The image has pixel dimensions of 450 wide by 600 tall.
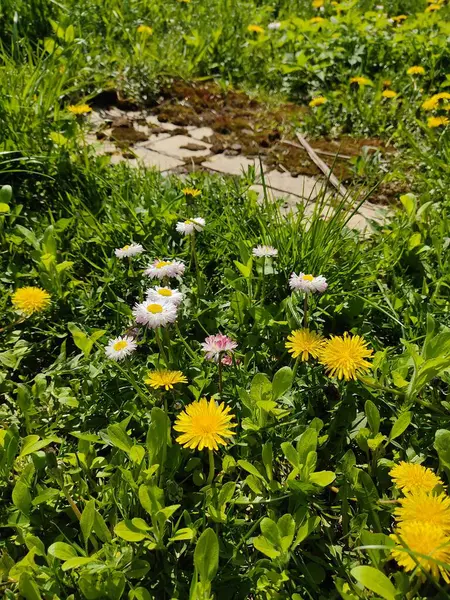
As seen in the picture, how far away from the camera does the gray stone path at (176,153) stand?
9.31ft

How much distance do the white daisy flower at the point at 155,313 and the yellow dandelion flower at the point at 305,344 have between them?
0.34 m

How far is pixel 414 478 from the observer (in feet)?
4.28

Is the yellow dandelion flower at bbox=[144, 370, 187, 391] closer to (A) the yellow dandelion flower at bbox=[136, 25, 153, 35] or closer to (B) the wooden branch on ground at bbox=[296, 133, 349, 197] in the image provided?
(B) the wooden branch on ground at bbox=[296, 133, 349, 197]

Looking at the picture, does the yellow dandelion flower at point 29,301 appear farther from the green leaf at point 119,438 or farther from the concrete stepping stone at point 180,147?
the concrete stepping stone at point 180,147

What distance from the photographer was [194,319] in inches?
75.9

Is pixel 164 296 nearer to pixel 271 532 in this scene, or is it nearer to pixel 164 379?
pixel 164 379

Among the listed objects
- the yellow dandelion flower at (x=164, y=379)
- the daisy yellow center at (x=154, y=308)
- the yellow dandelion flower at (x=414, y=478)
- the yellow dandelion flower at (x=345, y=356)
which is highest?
the daisy yellow center at (x=154, y=308)

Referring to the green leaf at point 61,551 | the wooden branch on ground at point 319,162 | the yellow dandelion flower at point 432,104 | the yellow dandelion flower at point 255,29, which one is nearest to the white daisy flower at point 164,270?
the green leaf at point 61,551

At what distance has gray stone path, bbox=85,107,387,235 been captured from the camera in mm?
2838

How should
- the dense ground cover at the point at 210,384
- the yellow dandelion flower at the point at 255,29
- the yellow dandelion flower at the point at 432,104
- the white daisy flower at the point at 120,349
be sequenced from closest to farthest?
the dense ground cover at the point at 210,384 → the white daisy flower at the point at 120,349 → the yellow dandelion flower at the point at 432,104 → the yellow dandelion flower at the point at 255,29

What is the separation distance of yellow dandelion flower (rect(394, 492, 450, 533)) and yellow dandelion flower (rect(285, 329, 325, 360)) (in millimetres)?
484

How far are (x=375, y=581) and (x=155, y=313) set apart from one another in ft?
2.81

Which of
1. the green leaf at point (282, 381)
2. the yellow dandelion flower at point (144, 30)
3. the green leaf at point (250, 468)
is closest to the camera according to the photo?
the green leaf at point (250, 468)

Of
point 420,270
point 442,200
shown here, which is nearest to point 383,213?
point 442,200
